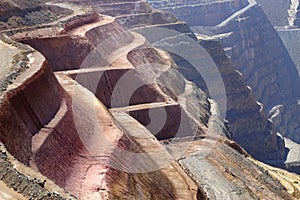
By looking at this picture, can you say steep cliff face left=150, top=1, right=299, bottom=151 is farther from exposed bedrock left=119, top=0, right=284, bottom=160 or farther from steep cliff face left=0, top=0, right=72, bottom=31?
steep cliff face left=0, top=0, right=72, bottom=31

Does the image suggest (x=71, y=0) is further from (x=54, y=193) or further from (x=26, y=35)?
(x=54, y=193)

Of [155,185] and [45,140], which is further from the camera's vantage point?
[155,185]

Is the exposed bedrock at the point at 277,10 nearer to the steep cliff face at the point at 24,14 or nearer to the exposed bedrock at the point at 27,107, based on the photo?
the steep cliff face at the point at 24,14

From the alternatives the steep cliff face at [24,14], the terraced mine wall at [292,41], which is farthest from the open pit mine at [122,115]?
the terraced mine wall at [292,41]

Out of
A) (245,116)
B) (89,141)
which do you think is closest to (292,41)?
(245,116)

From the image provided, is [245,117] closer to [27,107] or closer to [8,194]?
[27,107]

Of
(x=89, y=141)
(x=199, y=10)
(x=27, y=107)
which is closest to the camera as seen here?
(x=27, y=107)

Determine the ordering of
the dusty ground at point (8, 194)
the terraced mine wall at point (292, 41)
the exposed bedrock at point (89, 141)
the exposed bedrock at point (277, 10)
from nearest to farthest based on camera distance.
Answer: the dusty ground at point (8, 194) → the exposed bedrock at point (89, 141) → the terraced mine wall at point (292, 41) → the exposed bedrock at point (277, 10)

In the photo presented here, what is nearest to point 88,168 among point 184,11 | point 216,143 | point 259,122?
point 216,143
